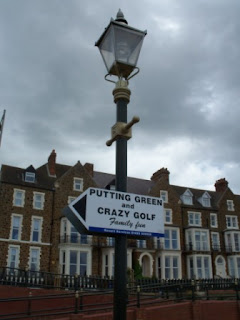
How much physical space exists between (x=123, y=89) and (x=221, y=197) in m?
41.7

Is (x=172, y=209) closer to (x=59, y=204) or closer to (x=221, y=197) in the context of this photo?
(x=221, y=197)

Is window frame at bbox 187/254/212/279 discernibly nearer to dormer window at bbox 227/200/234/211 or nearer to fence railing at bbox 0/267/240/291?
dormer window at bbox 227/200/234/211

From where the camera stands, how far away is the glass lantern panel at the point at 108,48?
15.6ft

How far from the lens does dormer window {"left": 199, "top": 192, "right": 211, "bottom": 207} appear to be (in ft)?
141

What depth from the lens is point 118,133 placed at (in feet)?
15.3

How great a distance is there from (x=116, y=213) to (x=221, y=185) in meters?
44.7

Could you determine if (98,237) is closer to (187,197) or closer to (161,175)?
(161,175)

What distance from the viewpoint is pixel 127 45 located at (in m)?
4.81

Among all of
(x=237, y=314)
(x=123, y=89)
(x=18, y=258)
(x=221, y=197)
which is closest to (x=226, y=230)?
(x=221, y=197)

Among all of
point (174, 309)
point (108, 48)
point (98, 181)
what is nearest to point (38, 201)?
point (98, 181)

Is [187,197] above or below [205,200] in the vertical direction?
above

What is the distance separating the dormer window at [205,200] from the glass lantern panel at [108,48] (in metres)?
39.7

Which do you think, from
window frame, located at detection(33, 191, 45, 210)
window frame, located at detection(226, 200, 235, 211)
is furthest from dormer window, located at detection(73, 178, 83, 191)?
window frame, located at detection(226, 200, 235, 211)

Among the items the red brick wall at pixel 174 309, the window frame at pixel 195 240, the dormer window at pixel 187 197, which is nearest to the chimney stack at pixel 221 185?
the dormer window at pixel 187 197
